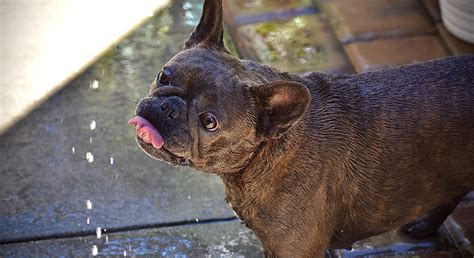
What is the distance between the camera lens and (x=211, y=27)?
3.36 metres

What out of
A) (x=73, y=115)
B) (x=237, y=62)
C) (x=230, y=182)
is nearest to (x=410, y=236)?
(x=230, y=182)

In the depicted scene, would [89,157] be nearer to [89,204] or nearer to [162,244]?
[89,204]

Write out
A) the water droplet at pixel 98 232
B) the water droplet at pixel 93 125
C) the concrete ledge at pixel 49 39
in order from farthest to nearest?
the concrete ledge at pixel 49 39 → the water droplet at pixel 93 125 → the water droplet at pixel 98 232

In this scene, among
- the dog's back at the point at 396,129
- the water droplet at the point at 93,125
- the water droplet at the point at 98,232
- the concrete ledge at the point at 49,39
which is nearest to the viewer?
the dog's back at the point at 396,129

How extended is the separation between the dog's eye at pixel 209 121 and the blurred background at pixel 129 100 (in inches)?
48.4

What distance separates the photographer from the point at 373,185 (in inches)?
140

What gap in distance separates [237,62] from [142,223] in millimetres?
1352

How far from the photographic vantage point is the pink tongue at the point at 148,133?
9.95 feet

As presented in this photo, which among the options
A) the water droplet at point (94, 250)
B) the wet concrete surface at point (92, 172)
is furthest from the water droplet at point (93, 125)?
the water droplet at point (94, 250)

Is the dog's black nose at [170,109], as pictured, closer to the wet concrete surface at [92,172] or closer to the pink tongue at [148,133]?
the pink tongue at [148,133]

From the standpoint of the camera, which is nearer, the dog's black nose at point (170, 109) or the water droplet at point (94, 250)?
the dog's black nose at point (170, 109)

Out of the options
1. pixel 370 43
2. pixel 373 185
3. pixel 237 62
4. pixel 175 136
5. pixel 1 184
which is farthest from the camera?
pixel 370 43

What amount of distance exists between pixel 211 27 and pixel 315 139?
0.61 meters

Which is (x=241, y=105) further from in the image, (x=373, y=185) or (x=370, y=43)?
(x=370, y=43)
